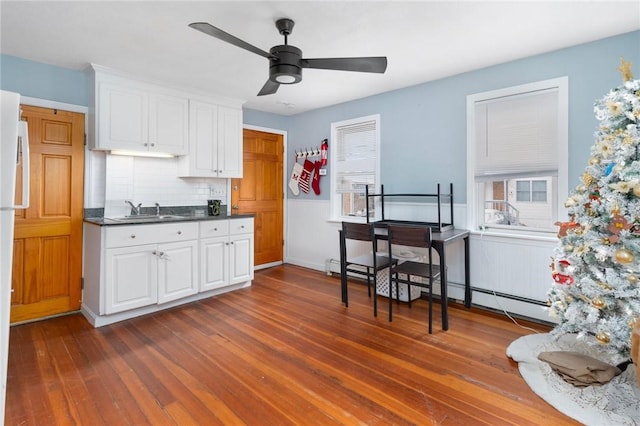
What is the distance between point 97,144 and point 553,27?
4.02 m

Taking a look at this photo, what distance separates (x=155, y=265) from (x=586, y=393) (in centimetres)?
346

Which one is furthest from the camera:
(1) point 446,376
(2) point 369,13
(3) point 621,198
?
(2) point 369,13

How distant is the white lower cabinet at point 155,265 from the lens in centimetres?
299

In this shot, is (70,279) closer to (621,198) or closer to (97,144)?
(97,144)

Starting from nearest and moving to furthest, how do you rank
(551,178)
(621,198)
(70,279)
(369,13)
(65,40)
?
(621,198), (369,13), (65,40), (551,178), (70,279)

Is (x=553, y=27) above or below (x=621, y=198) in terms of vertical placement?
above

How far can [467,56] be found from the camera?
3045 millimetres

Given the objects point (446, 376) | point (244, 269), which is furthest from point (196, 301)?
point (446, 376)

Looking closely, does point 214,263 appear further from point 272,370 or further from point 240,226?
point 272,370

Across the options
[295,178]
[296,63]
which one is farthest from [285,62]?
[295,178]

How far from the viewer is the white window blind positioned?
2973 mm

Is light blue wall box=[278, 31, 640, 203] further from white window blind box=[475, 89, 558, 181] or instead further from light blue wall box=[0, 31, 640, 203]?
white window blind box=[475, 89, 558, 181]

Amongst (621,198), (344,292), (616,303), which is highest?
(621,198)

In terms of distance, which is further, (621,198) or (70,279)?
(70,279)
